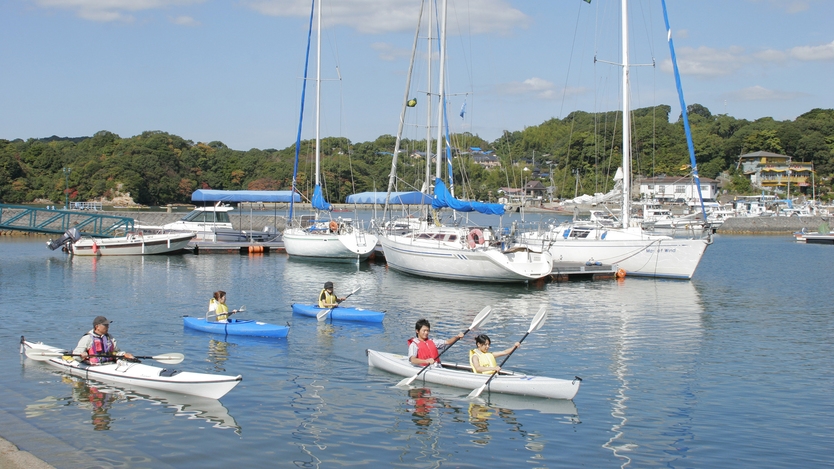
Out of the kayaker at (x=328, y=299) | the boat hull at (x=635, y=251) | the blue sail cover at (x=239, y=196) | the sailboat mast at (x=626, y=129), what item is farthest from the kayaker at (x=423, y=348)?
the blue sail cover at (x=239, y=196)

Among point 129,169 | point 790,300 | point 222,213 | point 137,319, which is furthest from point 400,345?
point 129,169

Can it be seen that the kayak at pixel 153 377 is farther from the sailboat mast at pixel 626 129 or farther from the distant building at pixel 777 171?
the distant building at pixel 777 171

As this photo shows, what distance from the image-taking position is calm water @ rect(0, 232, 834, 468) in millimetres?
13195

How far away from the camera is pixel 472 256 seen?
34312 mm

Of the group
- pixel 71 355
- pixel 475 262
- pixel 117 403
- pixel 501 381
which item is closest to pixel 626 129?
pixel 475 262

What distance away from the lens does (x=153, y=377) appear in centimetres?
1609

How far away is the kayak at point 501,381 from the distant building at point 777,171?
128888 millimetres

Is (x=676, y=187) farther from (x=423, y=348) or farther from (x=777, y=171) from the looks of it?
(x=423, y=348)

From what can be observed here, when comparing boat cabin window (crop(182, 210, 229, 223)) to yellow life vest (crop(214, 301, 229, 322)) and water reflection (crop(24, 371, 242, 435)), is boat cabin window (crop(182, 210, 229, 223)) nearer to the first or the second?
yellow life vest (crop(214, 301, 229, 322))

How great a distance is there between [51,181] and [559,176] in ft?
320

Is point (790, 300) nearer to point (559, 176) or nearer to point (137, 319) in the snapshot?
point (137, 319)

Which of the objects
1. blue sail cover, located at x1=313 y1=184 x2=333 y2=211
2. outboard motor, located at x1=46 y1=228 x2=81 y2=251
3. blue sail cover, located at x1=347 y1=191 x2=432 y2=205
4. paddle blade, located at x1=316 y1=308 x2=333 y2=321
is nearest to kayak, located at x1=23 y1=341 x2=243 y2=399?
paddle blade, located at x1=316 y1=308 x2=333 y2=321

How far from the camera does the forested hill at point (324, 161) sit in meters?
123

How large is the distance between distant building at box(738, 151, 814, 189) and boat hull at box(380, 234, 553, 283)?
366 ft
